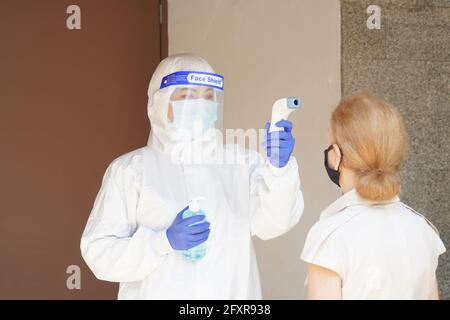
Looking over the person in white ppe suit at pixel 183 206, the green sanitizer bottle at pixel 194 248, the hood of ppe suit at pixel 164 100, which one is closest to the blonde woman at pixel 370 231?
the person in white ppe suit at pixel 183 206

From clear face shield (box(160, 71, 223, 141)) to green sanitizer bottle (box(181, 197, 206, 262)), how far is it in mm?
276

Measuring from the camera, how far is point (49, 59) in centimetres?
375

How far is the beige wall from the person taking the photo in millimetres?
3686

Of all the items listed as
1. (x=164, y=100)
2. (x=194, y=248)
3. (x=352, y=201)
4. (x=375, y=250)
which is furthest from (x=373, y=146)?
(x=164, y=100)

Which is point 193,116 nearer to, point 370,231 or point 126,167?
point 126,167

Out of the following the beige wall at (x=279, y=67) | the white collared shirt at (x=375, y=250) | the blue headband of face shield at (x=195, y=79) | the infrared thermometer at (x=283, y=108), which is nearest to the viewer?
the white collared shirt at (x=375, y=250)

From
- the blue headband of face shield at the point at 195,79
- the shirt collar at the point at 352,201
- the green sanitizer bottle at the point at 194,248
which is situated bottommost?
the green sanitizer bottle at the point at 194,248

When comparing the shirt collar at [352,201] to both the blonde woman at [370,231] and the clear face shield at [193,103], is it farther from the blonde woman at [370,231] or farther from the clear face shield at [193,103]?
the clear face shield at [193,103]

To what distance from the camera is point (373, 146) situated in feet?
6.32

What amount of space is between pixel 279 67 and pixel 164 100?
63.3 inches

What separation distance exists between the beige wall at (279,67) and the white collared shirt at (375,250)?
1.69 meters

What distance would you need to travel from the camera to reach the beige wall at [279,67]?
369 cm

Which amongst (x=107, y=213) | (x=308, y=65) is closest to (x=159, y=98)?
(x=107, y=213)

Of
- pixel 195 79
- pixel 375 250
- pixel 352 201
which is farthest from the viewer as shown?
pixel 195 79
